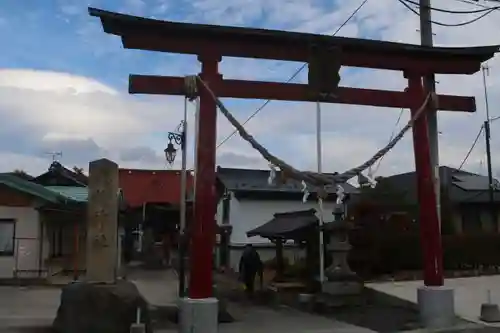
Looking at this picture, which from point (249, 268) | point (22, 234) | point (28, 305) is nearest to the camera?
point (28, 305)

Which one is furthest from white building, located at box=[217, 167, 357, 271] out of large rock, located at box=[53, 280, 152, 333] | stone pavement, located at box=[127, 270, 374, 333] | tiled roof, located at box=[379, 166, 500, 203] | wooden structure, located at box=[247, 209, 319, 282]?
large rock, located at box=[53, 280, 152, 333]

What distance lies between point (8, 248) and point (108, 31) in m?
15.7

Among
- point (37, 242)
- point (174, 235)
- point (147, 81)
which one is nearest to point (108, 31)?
point (147, 81)

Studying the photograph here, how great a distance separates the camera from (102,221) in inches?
471

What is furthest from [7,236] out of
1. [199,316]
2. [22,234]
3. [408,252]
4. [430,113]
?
[430,113]

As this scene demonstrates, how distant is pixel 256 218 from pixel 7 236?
14.6 m

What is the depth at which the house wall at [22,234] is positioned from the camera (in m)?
24.3

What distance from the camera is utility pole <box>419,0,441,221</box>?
14.9 m

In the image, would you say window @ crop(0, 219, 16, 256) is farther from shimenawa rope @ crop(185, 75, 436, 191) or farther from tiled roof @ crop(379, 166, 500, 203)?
tiled roof @ crop(379, 166, 500, 203)

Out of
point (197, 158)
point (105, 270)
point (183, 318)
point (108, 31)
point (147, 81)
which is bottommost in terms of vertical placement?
point (183, 318)

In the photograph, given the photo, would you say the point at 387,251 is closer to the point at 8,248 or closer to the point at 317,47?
the point at 317,47

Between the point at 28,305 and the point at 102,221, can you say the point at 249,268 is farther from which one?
the point at 102,221

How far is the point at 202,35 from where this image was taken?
1255 centimetres

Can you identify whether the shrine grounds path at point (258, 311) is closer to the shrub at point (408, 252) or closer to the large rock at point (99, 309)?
the large rock at point (99, 309)
